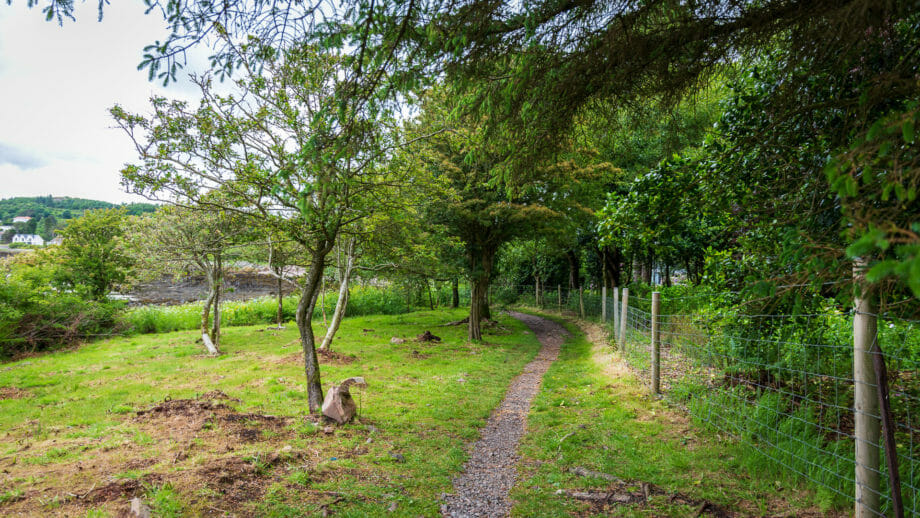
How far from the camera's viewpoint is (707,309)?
591cm

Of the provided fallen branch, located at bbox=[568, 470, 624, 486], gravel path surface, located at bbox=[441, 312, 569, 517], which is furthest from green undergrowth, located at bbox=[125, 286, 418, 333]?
fallen branch, located at bbox=[568, 470, 624, 486]

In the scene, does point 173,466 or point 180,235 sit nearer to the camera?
point 173,466

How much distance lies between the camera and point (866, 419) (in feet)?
9.05

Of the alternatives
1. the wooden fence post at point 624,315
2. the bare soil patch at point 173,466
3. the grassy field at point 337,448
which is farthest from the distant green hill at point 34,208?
the wooden fence post at point 624,315

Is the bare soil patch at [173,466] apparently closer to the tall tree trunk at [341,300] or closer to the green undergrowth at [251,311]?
the tall tree trunk at [341,300]

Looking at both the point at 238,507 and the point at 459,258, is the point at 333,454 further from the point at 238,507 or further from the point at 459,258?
the point at 459,258

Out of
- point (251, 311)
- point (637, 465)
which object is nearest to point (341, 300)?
point (637, 465)

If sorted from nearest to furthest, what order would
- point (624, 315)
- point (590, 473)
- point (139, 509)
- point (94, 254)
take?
point (139, 509)
point (590, 473)
point (624, 315)
point (94, 254)

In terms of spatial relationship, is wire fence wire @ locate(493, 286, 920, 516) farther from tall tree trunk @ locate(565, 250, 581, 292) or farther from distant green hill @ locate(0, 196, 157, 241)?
distant green hill @ locate(0, 196, 157, 241)

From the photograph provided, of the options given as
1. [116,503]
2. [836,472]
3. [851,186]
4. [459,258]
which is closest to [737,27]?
[851,186]

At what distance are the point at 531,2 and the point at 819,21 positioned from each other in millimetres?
2127

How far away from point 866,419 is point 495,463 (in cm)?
319

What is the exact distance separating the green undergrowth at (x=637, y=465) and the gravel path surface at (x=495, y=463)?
15cm

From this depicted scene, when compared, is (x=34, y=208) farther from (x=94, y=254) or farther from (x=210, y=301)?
(x=210, y=301)
